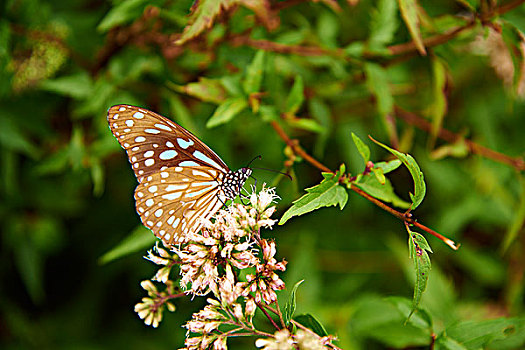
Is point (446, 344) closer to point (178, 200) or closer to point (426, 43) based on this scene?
point (178, 200)

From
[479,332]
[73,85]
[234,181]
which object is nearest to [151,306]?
[234,181]

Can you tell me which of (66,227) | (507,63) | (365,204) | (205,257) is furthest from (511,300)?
(66,227)

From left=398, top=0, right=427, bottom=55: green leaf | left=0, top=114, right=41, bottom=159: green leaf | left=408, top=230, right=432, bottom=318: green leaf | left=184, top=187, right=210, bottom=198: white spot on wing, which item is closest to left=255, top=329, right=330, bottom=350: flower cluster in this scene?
left=408, top=230, right=432, bottom=318: green leaf

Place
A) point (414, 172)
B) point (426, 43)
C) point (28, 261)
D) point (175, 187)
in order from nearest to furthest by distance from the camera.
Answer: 1. point (414, 172)
2. point (175, 187)
3. point (426, 43)
4. point (28, 261)

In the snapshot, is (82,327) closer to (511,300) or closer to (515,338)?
(515,338)

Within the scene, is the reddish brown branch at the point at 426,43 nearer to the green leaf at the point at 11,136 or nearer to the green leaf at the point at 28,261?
the green leaf at the point at 11,136

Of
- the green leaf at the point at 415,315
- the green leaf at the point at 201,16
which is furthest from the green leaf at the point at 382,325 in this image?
the green leaf at the point at 201,16

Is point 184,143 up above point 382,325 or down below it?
above
